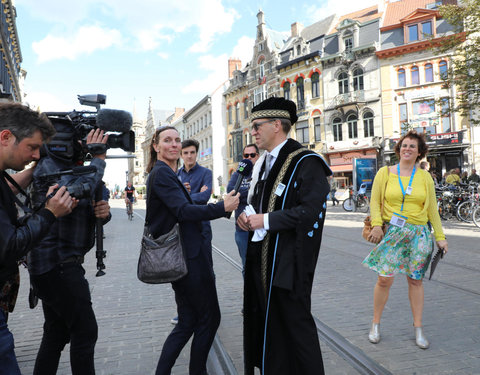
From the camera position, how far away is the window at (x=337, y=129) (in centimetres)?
3145

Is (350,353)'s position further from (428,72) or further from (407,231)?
(428,72)

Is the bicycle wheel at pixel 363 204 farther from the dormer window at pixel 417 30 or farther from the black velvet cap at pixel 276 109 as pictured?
the black velvet cap at pixel 276 109

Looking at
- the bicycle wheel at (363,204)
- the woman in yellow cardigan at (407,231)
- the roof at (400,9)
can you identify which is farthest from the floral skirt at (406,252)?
the roof at (400,9)

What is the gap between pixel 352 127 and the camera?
101 ft

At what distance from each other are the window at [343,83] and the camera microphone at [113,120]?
101ft

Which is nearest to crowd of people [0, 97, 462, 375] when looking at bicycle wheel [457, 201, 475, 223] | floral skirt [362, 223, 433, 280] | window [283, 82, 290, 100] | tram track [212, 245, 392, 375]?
tram track [212, 245, 392, 375]

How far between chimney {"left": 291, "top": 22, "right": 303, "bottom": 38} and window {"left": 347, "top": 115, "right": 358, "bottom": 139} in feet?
37.0

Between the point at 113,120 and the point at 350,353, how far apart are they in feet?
8.75

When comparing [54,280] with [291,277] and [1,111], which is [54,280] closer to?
[1,111]

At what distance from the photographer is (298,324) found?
2355mm

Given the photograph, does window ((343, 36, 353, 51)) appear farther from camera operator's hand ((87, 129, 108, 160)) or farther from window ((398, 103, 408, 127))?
camera operator's hand ((87, 129, 108, 160))

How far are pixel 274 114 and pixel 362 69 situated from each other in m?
30.0

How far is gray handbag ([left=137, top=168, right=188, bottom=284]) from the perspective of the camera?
2652 millimetres

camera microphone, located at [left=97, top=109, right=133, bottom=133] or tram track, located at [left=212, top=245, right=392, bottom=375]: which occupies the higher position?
camera microphone, located at [left=97, top=109, right=133, bottom=133]
